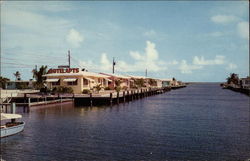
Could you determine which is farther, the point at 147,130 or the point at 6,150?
the point at 147,130

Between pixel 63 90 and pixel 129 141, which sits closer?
pixel 129 141

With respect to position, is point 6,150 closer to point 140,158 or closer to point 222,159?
point 140,158

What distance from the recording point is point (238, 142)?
1916cm

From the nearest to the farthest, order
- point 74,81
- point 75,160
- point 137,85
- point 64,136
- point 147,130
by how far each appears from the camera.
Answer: point 75,160
point 64,136
point 147,130
point 74,81
point 137,85

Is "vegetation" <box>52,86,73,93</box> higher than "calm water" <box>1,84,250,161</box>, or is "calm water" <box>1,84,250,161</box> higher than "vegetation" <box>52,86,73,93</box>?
"vegetation" <box>52,86,73,93</box>

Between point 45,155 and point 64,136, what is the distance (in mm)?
4676

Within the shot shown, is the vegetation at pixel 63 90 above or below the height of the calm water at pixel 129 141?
above

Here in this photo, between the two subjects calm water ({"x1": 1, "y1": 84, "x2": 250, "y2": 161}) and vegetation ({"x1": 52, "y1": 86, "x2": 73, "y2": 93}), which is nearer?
calm water ({"x1": 1, "y1": 84, "x2": 250, "y2": 161})

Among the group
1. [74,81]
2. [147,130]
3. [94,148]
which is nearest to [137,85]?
[74,81]

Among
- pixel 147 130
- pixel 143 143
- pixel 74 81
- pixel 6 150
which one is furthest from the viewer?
pixel 74 81

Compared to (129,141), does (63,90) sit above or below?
above

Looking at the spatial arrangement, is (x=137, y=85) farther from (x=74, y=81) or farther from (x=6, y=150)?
(x=6, y=150)

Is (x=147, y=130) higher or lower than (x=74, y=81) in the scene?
lower

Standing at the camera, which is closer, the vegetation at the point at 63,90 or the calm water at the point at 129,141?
the calm water at the point at 129,141
